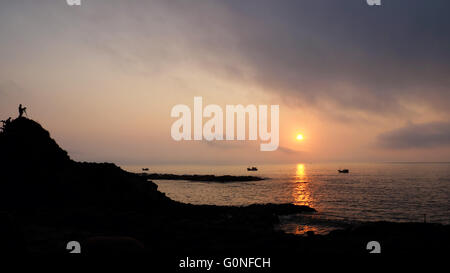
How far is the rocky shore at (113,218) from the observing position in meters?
15.4

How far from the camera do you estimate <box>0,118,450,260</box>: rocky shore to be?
15406 millimetres

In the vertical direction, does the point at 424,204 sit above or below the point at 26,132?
below

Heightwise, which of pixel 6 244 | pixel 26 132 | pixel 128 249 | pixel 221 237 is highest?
pixel 26 132

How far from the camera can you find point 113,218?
21719mm

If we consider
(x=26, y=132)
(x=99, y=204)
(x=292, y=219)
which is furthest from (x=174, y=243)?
(x=292, y=219)

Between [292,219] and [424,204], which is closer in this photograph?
[292,219]

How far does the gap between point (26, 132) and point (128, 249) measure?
31.0 m

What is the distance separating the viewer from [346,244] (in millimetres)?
16281
